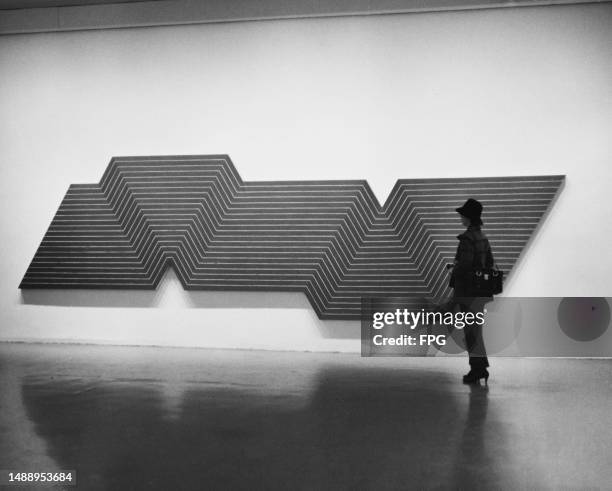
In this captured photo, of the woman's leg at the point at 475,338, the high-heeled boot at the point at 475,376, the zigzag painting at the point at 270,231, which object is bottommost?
the high-heeled boot at the point at 475,376

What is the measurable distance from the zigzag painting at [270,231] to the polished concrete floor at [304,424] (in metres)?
1.06

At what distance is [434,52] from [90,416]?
4830 mm

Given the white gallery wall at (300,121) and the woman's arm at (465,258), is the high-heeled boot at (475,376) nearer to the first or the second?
the woman's arm at (465,258)

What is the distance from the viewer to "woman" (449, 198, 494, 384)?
16.0 ft

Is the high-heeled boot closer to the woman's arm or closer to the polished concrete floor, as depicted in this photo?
the polished concrete floor

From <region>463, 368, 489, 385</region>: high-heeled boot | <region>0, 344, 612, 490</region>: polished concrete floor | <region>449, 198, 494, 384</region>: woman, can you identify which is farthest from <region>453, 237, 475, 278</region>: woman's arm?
<region>0, 344, 612, 490</region>: polished concrete floor

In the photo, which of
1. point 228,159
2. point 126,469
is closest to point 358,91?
point 228,159

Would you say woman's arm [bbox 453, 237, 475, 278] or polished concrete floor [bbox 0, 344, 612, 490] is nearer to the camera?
polished concrete floor [bbox 0, 344, 612, 490]

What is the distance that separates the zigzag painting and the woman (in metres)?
1.63

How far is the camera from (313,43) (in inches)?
269

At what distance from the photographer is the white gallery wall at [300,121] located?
21.0 ft

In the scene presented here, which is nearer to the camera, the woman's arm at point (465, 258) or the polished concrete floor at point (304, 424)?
the polished concrete floor at point (304, 424)

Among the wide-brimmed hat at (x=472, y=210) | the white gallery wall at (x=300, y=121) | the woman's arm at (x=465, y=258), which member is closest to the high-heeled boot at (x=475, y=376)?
the woman's arm at (x=465, y=258)

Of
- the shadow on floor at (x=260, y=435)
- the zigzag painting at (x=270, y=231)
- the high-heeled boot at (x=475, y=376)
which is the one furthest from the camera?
the zigzag painting at (x=270, y=231)
